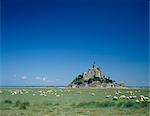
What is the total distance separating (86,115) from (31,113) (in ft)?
8.39

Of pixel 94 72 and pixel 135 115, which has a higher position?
pixel 94 72

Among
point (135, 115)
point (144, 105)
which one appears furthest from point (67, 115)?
point (144, 105)

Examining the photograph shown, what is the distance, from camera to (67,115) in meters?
12.6

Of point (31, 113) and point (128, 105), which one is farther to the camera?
point (128, 105)

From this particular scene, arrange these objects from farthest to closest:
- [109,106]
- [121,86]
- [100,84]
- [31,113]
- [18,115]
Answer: [121,86]
[100,84]
[109,106]
[31,113]
[18,115]

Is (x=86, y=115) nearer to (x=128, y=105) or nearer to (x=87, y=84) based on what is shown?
(x=128, y=105)

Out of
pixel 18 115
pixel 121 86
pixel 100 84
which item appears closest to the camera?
pixel 18 115

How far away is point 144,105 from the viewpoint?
54.1 ft

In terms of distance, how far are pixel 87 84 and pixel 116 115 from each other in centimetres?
8956

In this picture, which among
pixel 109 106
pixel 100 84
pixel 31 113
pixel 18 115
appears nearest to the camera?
pixel 18 115

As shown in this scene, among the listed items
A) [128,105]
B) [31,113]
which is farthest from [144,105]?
[31,113]

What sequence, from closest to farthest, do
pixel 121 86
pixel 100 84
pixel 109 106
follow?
1. pixel 109 106
2. pixel 100 84
3. pixel 121 86

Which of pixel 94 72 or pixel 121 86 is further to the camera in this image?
pixel 121 86

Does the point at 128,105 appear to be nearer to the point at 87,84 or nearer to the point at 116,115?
the point at 116,115
